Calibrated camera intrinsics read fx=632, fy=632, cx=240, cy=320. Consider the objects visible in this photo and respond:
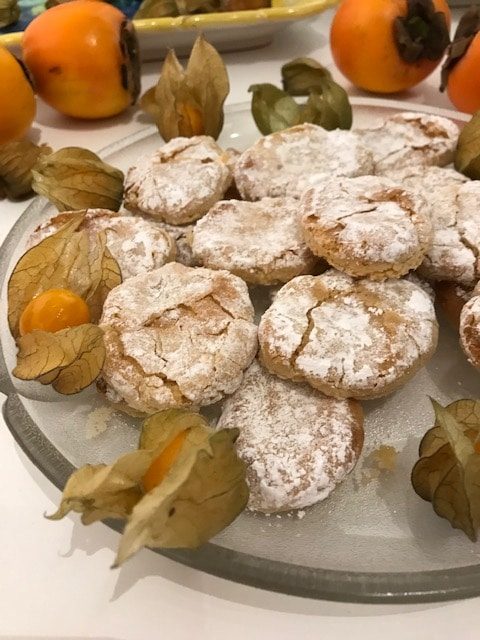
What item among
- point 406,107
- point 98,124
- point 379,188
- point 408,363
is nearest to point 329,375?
point 408,363

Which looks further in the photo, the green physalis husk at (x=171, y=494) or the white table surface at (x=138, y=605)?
the white table surface at (x=138, y=605)

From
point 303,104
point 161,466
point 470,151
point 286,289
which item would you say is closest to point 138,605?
point 161,466

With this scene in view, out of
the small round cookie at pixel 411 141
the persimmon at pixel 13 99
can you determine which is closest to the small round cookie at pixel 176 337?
the small round cookie at pixel 411 141

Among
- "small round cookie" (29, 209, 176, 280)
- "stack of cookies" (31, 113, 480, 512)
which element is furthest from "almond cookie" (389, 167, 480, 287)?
"small round cookie" (29, 209, 176, 280)

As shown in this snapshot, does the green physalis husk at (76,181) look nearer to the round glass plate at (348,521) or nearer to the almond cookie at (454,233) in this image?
the round glass plate at (348,521)

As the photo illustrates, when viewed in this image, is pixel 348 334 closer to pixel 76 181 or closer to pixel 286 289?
pixel 286 289

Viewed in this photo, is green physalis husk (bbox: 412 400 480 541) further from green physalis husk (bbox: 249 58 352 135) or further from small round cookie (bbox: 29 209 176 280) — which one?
green physalis husk (bbox: 249 58 352 135)

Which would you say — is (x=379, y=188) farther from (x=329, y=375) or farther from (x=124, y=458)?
(x=124, y=458)
